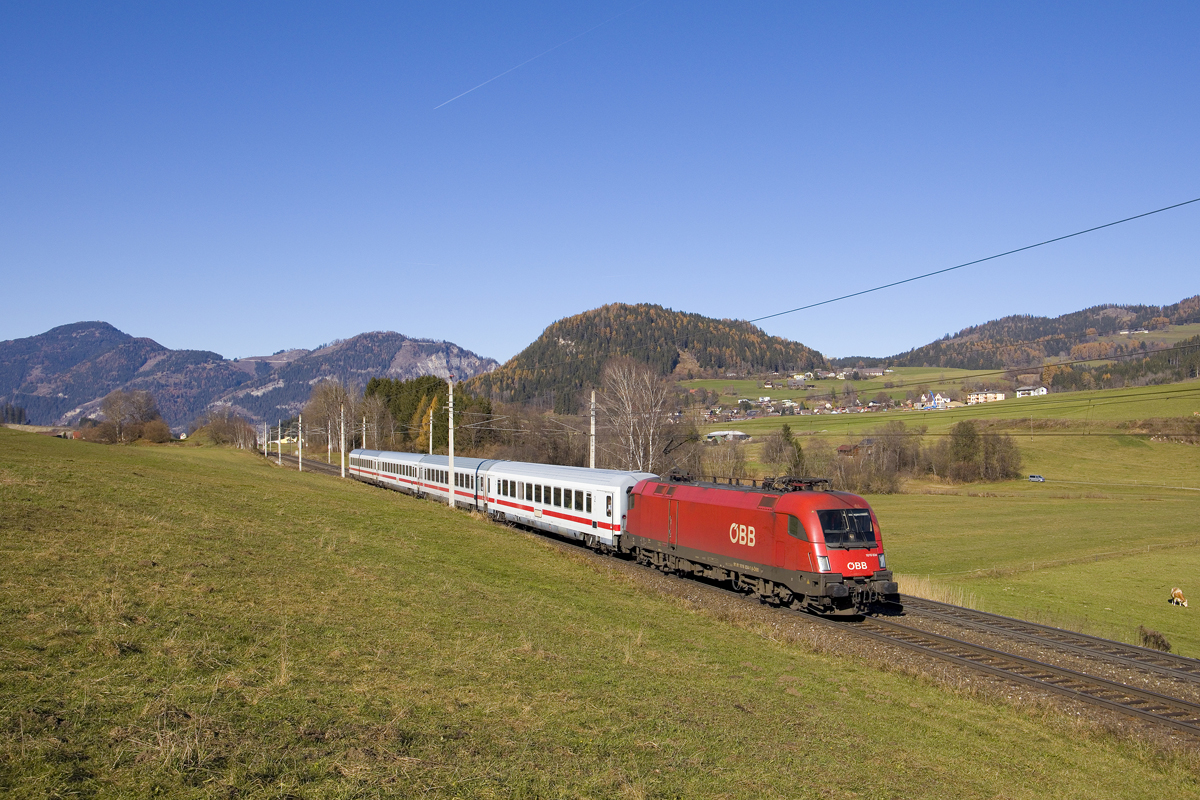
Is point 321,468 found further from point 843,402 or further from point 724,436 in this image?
point 843,402

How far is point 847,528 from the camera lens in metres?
20.6

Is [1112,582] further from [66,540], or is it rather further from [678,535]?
[66,540]

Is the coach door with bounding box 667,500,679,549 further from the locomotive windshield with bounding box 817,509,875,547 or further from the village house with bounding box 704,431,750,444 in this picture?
the village house with bounding box 704,431,750,444

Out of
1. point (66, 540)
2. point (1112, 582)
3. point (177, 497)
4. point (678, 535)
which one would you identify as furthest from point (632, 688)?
point (1112, 582)

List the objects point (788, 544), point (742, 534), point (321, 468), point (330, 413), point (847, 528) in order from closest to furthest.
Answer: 1. point (847, 528)
2. point (788, 544)
3. point (742, 534)
4. point (321, 468)
5. point (330, 413)

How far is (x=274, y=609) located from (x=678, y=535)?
16619 millimetres

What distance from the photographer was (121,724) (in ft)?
24.2

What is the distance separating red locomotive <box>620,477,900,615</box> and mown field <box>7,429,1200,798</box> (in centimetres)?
319

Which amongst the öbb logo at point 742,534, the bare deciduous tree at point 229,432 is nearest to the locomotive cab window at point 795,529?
the öbb logo at point 742,534

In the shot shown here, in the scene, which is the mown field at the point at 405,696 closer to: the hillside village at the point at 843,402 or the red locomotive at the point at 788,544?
the red locomotive at the point at 788,544

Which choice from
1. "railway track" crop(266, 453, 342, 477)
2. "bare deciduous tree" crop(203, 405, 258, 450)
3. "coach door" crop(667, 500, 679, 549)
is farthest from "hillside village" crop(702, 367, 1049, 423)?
"bare deciduous tree" crop(203, 405, 258, 450)

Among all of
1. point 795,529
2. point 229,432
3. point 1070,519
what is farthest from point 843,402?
point 229,432

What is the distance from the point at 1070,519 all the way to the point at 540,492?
175ft

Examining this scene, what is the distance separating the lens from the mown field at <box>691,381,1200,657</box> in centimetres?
3238
